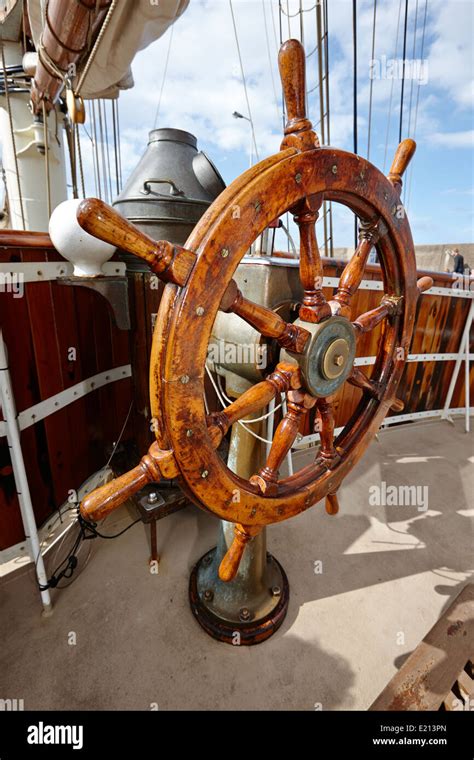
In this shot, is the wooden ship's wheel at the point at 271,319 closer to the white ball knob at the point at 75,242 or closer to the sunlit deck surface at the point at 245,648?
the sunlit deck surface at the point at 245,648

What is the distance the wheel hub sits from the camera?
78 centimetres

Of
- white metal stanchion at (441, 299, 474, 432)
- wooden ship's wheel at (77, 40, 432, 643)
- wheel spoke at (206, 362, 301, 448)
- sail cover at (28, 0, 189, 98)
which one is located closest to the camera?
wooden ship's wheel at (77, 40, 432, 643)

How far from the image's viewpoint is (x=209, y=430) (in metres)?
0.68

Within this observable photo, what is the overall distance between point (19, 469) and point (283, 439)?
1.02 meters

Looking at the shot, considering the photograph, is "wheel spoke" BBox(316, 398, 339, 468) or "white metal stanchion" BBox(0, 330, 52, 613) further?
"white metal stanchion" BBox(0, 330, 52, 613)

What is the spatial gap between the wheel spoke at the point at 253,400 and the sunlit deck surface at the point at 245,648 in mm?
998

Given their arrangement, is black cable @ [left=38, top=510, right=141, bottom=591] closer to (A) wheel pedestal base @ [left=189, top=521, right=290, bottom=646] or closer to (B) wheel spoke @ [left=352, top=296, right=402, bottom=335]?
(A) wheel pedestal base @ [left=189, top=521, right=290, bottom=646]

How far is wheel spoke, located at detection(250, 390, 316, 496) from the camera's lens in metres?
0.83

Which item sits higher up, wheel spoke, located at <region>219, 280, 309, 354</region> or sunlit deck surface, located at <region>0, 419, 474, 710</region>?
wheel spoke, located at <region>219, 280, 309, 354</region>

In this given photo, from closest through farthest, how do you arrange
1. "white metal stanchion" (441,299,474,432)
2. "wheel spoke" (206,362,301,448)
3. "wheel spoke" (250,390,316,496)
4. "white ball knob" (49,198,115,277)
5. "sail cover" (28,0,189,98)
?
"wheel spoke" (206,362,301,448) < "wheel spoke" (250,390,316,496) < "white ball knob" (49,198,115,277) < "sail cover" (28,0,189,98) < "white metal stanchion" (441,299,474,432)

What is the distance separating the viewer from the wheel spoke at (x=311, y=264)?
2.45 ft

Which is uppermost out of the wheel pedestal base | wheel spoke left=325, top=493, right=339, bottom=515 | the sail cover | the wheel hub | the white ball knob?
the sail cover

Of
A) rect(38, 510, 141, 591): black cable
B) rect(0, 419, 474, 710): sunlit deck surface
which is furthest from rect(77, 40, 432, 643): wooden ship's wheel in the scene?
rect(38, 510, 141, 591): black cable
